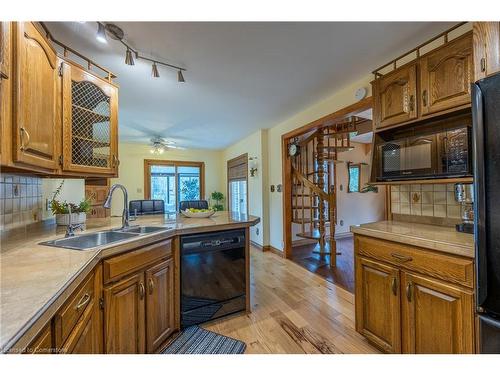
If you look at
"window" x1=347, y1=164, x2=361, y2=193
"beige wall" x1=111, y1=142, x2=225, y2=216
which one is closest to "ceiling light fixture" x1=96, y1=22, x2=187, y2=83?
"beige wall" x1=111, y1=142, x2=225, y2=216

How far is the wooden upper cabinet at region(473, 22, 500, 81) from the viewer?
1020 mm

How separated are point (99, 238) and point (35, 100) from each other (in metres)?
0.94

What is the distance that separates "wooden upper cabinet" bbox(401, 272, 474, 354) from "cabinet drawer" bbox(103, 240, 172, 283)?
5.19 ft

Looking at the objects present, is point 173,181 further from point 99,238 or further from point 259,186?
point 99,238

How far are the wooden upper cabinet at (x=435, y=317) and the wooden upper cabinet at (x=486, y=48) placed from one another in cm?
110

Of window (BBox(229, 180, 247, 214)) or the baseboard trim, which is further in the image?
window (BBox(229, 180, 247, 214))

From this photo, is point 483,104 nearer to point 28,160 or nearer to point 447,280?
point 447,280

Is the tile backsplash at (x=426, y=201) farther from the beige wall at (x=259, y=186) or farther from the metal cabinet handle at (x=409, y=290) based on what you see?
the beige wall at (x=259, y=186)

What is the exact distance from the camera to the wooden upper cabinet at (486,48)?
1.02 meters

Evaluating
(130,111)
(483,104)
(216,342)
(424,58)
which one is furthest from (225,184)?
(483,104)

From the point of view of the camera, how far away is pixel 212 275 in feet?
5.87

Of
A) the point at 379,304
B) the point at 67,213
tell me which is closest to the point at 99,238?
the point at 67,213

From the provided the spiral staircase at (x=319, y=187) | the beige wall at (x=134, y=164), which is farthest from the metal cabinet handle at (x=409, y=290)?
the beige wall at (x=134, y=164)

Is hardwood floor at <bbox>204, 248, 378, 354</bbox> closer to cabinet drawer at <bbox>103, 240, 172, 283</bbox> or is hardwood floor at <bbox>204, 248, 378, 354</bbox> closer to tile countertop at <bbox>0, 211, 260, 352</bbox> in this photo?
cabinet drawer at <bbox>103, 240, 172, 283</bbox>
